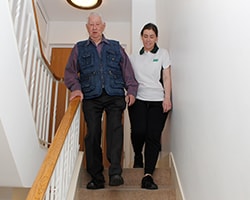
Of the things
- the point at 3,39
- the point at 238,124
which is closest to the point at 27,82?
the point at 3,39

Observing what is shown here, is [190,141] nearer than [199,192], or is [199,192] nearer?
[199,192]

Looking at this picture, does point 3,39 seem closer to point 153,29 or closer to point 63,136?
point 63,136

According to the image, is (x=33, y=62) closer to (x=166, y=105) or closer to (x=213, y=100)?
(x=166, y=105)

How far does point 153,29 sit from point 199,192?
1489 mm

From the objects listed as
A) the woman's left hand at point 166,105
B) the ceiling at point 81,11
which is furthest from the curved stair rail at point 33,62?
the ceiling at point 81,11

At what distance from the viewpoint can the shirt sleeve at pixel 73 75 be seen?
2568mm

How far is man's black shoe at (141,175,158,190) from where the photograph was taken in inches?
96.7

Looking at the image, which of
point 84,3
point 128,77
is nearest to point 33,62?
point 128,77

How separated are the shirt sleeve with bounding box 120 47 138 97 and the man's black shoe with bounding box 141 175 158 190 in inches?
26.6

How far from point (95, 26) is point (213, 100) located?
132 cm

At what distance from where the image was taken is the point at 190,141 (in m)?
2.10

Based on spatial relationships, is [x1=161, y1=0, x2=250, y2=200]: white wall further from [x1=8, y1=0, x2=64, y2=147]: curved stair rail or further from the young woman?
[x1=8, y1=0, x2=64, y2=147]: curved stair rail

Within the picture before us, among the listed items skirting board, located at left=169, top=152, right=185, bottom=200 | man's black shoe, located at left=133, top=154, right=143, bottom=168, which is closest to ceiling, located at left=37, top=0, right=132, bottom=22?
man's black shoe, located at left=133, top=154, right=143, bottom=168

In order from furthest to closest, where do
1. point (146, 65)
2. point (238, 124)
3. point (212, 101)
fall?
1. point (146, 65)
2. point (212, 101)
3. point (238, 124)
